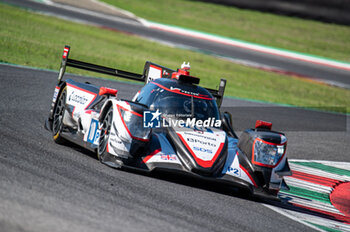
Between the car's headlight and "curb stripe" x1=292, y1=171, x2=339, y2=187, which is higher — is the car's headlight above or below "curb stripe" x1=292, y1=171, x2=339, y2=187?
above

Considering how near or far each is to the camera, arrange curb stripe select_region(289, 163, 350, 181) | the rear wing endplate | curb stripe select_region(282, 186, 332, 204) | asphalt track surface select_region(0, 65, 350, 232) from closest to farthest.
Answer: asphalt track surface select_region(0, 65, 350, 232)
curb stripe select_region(282, 186, 332, 204)
the rear wing endplate
curb stripe select_region(289, 163, 350, 181)

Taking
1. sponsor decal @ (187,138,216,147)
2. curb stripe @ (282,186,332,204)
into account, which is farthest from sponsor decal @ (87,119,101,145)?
curb stripe @ (282,186,332,204)

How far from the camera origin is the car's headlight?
679cm

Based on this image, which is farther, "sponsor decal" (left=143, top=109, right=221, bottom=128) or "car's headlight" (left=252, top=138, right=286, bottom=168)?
"car's headlight" (left=252, top=138, right=286, bottom=168)

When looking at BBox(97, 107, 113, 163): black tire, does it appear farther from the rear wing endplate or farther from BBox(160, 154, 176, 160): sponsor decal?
the rear wing endplate

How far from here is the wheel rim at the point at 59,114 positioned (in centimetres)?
830

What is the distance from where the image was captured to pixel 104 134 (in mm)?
6910

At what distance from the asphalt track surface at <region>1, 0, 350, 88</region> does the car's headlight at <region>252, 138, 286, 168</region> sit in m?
17.1

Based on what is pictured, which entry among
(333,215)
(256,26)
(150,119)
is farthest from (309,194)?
(256,26)

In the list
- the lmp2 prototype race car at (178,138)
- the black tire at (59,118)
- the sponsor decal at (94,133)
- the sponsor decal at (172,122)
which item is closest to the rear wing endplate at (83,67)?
the black tire at (59,118)

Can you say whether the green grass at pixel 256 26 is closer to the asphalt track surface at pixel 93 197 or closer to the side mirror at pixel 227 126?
the side mirror at pixel 227 126

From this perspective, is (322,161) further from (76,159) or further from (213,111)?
(76,159)

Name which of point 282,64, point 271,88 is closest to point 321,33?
point 282,64

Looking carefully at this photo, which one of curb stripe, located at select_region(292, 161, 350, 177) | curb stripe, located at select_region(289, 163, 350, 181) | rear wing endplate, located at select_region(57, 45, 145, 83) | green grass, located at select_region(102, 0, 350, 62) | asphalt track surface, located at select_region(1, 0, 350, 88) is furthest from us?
green grass, located at select_region(102, 0, 350, 62)
